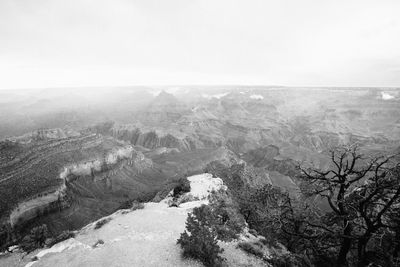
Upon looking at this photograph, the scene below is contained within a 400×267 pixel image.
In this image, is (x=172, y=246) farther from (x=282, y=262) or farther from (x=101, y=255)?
(x=282, y=262)

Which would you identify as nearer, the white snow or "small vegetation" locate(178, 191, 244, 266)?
"small vegetation" locate(178, 191, 244, 266)

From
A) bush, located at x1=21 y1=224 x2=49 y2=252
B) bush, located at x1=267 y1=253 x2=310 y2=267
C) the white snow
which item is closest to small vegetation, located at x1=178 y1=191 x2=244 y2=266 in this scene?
the white snow

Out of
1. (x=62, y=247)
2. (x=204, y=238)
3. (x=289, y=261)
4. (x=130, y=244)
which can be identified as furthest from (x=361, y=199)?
(x=62, y=247)

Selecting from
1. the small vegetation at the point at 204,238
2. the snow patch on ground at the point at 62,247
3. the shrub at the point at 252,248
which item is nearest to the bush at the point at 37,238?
the snow patch on ground at the point at 62,247

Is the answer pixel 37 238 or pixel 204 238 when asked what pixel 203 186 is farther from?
pixel 204 238

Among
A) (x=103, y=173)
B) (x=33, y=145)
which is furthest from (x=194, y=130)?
(x=33, y=145)

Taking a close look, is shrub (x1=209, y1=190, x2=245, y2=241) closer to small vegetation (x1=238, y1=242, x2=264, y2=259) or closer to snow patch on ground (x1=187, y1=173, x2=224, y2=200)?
small vegetation (x1=238, y1=242, x2=264, y2=259)

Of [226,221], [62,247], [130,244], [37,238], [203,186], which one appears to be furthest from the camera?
[203,186]

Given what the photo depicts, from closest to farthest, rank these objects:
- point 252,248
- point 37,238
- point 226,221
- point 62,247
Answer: point 252,248 → point 62,247 → point 37,238 → point 226,221

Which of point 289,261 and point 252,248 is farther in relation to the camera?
point 252,248

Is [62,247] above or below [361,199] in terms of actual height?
below

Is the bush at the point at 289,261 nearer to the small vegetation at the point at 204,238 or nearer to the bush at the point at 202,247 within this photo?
the small vegetation at the point at 204,238
